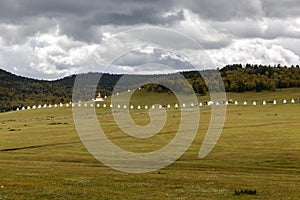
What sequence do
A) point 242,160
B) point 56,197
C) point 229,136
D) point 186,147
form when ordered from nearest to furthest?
1. point 56,197
2. point 242,160
3. point 186,147
4. point 229,136

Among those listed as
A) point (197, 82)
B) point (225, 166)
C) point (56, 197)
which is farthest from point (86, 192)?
point (197, 82)

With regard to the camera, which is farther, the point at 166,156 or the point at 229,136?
the point at 229,136

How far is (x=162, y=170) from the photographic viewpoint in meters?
36.6

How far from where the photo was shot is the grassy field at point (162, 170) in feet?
77.9

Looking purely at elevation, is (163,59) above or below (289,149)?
above

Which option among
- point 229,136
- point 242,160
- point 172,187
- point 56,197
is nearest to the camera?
point 56,197

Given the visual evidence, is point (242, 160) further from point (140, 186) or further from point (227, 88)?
point (227, 88)

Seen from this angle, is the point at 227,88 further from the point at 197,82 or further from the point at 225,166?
the point at 225,166

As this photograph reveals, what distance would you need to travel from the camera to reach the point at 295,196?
2277 cm

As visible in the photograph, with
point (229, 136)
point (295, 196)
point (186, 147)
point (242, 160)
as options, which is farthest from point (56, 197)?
point (229, 136)

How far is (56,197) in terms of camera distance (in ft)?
71.6

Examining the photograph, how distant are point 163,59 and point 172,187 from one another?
14075mm

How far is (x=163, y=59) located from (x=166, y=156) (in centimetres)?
1311

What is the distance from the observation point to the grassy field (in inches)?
934
